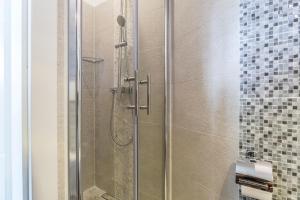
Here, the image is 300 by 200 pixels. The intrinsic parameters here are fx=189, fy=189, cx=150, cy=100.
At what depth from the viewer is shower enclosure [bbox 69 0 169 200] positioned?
3.58ft

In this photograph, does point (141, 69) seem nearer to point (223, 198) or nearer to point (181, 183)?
point (181, 183)

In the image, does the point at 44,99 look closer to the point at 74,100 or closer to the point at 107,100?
the point at 74,100

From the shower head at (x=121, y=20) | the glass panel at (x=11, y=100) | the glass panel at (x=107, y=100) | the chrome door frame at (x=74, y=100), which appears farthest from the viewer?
the shower head at (x=121, y=20)

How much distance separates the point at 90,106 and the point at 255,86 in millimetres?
920

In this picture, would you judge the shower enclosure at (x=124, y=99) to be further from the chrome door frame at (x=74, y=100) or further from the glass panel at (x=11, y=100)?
the glass panel at (x=11, y=100)

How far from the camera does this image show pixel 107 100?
1.31 m

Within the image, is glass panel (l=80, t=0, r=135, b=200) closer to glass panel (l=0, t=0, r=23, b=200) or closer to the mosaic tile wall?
glass panel (l=0, t=0, r=23, b=200)

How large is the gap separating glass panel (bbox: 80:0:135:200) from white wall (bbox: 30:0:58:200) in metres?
0.18

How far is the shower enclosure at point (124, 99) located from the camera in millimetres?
1090

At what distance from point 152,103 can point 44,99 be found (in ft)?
2.87

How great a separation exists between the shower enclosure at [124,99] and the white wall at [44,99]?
0.20 m

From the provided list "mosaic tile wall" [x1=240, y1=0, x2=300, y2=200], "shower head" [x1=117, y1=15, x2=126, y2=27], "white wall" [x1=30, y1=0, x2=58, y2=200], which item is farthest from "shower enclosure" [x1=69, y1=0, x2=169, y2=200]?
"mosaic tile wall" [x1=240, y1=0, x2=300, y2=200]

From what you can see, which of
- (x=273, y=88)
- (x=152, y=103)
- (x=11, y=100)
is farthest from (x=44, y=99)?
(x=273, y=88)

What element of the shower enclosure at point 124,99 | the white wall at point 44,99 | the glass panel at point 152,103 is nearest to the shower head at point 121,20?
the shower enclosure at point 124,99
